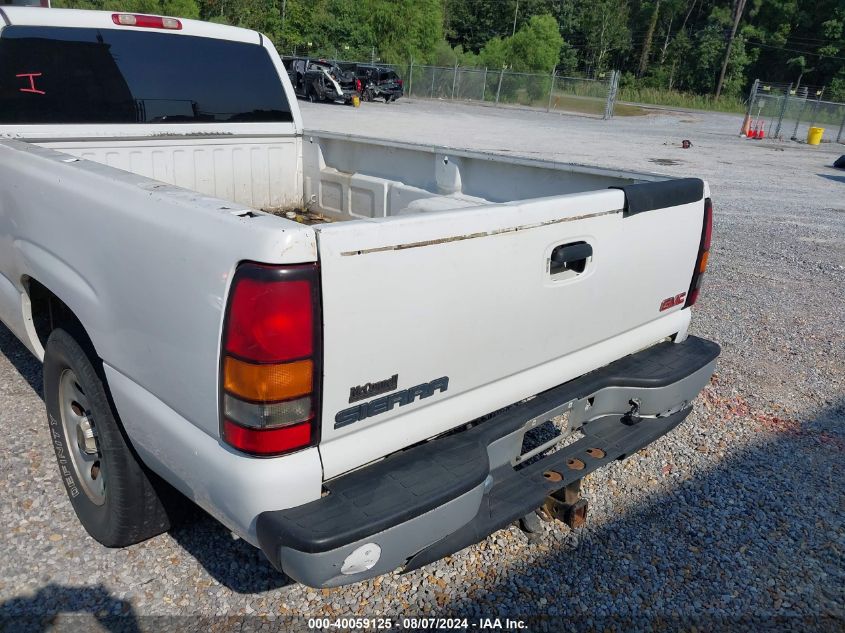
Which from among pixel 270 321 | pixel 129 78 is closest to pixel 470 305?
pixel 270 321

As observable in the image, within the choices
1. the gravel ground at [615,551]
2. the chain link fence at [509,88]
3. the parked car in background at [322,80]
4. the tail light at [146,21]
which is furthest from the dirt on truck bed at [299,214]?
the chain link fence at [509,88]

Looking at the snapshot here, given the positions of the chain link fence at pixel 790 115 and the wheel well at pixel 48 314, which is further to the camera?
the chain link fence at pixel 790 115

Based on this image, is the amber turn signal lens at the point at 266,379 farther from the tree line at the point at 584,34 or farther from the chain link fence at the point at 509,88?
the tree line at the point at 584,34

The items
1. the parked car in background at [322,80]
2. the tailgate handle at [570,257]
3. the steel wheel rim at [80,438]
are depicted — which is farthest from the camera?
the parked car in background at [322,80]

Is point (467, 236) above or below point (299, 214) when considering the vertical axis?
above

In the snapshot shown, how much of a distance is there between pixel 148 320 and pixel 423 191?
2249 mm

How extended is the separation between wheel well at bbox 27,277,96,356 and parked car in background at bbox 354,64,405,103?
3390cm

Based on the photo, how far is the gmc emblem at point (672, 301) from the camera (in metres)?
3.14

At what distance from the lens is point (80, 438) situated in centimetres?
285

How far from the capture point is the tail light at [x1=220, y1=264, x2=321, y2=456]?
70.5 inches

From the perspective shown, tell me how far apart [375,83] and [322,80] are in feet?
15.2

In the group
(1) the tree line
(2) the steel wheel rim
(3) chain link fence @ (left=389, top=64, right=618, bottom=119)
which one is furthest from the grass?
(2) the steel wheel rim

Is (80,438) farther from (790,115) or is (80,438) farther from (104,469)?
(790,115)

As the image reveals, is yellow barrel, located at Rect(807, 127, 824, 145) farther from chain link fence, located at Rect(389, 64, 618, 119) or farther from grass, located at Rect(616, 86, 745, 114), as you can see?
grass, located at Rect(616, 86, 745, 114)
